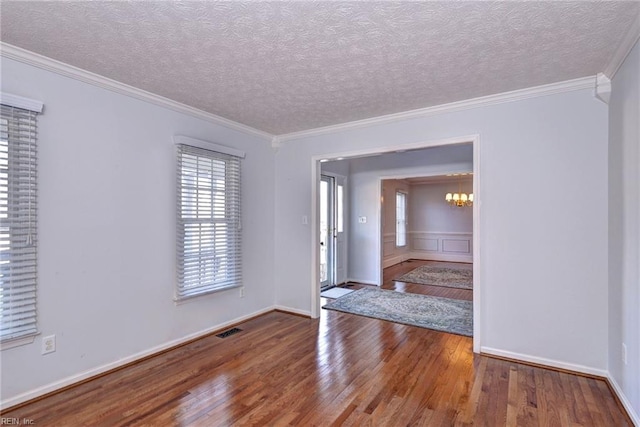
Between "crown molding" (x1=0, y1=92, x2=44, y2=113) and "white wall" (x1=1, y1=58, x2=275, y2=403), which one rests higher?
"crown molding" (x1=0, y1=92, x2=44, y2=113)

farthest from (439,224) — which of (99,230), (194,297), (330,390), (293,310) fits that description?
(99,230)

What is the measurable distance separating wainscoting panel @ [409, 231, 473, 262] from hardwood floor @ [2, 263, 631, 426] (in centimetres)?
640

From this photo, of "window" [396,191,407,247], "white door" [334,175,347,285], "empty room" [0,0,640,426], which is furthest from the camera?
"window" [396,191,407,247]

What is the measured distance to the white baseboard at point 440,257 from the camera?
912 centimetres

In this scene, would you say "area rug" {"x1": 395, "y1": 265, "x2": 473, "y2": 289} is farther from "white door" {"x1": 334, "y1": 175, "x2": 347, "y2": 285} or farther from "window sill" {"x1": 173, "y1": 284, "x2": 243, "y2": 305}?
"window sill" {"x1": 173, "y1": 284, "x2": 243, "y2": 305}

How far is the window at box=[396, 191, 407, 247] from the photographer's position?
8.88 m

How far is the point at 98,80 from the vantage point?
2.60m

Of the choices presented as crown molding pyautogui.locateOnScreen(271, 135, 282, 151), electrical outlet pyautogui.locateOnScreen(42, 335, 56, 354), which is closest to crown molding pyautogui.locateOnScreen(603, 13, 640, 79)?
crown molding pyautogui.locateOnScreen(271, 135, 282, 151)

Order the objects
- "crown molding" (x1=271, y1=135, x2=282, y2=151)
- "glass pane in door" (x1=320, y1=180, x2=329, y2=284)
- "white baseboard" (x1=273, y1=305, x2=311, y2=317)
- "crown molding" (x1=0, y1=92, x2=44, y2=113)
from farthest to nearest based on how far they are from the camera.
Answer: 1. "glass pane in door" (x1=320, y1=180, x2=329, y2=284)
2. "crown molding" (x1=271, y1=135, x2=282, y2=151)
3. "white baseboard" (x1=273, y1=305, x2=311, y2=317)
4. "crown molding" (x1=0, y1=92, x2=44, y2=113)

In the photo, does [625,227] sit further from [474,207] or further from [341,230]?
[341,230]

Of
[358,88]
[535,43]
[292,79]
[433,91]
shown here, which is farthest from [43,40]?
[535,43]

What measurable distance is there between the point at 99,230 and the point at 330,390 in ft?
7.46

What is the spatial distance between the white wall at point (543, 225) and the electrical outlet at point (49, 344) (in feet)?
11.9

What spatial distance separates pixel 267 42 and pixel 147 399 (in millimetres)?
2638
